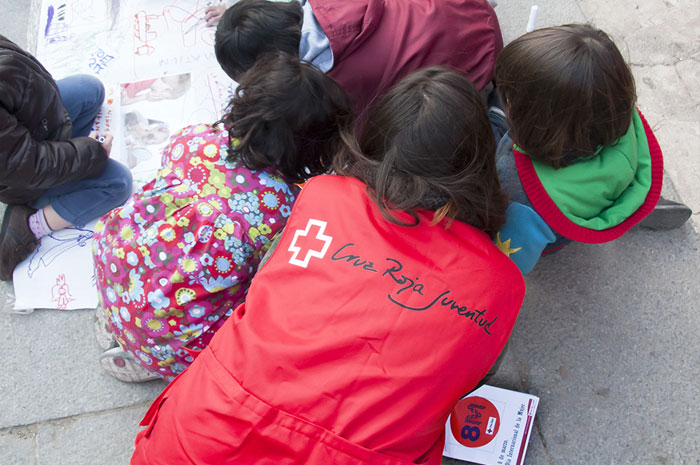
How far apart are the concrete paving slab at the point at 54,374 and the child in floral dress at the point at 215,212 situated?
0.27m

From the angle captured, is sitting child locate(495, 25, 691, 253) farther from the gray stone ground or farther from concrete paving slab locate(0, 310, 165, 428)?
concrete paving slab locate(0, 310, 165, 428)

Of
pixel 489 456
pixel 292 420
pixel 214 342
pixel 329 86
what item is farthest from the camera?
pixel 489 456

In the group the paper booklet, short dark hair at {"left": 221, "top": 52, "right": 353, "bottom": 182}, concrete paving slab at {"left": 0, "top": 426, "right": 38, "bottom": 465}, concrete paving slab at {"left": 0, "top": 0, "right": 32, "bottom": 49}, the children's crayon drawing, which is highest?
short dark hair at {"left": 221, "top": 52, "right": 353, "bottom": 182}

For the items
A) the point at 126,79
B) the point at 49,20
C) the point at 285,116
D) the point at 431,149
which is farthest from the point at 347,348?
the point at 49,20

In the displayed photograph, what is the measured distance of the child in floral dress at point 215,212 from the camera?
94 centimetres

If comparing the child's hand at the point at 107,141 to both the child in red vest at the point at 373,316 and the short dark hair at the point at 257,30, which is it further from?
the child in red vest at the point at 373,316

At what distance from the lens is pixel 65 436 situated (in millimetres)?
1182

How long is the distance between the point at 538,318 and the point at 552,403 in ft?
0.63

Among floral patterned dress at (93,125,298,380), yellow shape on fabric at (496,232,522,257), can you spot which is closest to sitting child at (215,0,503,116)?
floral patterned dress at (93,125,298,380)

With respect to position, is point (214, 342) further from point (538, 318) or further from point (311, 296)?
point (538, 318)

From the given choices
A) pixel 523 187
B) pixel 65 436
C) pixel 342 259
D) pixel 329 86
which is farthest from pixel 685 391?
pixel 65 436

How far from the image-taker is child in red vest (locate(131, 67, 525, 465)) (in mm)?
720

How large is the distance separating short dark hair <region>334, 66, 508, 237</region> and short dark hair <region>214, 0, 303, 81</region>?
376 millimetres

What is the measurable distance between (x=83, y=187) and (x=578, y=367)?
1.25 metres
